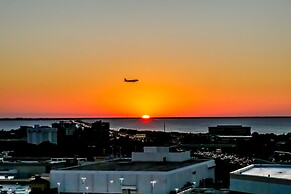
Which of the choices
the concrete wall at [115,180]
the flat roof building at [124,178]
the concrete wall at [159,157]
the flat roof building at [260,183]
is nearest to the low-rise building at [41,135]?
the concrete wall at [159,157]

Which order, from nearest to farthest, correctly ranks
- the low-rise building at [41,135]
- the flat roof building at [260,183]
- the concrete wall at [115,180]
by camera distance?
the flat roof building at [260,183]
the concrete wall at [115,180]
the low-rise building at [41,135]

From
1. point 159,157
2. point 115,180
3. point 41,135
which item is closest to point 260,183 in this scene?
point 115,180

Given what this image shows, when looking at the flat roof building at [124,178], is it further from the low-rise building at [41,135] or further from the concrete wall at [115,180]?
the low-rise building at [41,135]

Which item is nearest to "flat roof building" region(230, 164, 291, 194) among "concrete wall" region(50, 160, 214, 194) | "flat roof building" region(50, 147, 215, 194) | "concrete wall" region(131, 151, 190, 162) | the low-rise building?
"concrete wall" region(50, 160, 214, 194)

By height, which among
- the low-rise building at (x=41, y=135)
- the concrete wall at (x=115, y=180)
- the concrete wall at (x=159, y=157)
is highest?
the low-rise building at (x=41, y=135)

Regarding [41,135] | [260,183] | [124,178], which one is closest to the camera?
[260,183]

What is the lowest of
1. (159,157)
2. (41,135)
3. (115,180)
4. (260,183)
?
(115,180)

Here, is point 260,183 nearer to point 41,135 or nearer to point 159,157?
point 159,157

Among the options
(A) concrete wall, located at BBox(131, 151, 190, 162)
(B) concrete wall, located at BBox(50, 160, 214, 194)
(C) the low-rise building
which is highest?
(C) the low-rise building

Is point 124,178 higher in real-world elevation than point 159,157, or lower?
lower

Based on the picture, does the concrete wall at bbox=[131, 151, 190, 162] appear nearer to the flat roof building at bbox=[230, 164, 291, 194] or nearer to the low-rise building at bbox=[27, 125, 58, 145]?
the flat roof building at bbox=[230, 164, 291, 194]

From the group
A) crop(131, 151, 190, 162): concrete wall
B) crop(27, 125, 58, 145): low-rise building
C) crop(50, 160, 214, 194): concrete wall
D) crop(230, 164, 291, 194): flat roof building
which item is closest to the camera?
crop(230, 164, 291, 194): flat roof building
